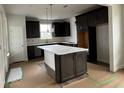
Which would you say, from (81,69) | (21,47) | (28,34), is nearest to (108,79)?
(81,69)

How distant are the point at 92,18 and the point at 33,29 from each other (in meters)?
3.76

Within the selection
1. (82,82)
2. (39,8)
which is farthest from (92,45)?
(39,8)

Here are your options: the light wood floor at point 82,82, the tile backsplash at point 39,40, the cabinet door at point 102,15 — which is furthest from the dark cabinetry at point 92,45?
the tile backsplash at point 39,40

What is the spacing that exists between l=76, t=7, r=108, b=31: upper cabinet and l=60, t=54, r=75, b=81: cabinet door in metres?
2.32

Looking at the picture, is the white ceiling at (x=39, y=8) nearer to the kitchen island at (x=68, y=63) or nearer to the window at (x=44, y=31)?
the kitchen island at (x=68, y=63)

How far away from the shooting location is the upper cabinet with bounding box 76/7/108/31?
481 cm

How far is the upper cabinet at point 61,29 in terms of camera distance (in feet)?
27.2

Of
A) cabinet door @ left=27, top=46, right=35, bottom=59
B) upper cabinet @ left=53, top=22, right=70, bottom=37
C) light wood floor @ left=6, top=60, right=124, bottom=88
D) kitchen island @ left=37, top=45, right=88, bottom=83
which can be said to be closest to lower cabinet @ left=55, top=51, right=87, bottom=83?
kitchen island @ left=37, top=45, right=88, bottom=83

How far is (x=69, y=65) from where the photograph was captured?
370cm

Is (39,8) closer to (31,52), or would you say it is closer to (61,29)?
(31,52)

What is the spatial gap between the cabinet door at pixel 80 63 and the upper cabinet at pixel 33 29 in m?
4.41
